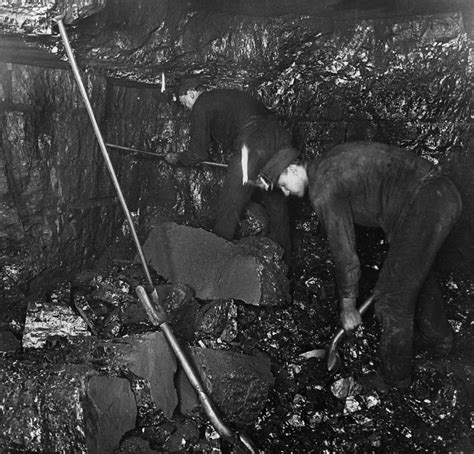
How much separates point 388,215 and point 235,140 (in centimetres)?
222

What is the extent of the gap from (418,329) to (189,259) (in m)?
2.20

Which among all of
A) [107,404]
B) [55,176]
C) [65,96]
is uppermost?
[65,96]

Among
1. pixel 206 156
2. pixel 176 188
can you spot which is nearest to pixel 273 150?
pixel 206 156

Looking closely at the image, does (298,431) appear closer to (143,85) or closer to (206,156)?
(206,156)

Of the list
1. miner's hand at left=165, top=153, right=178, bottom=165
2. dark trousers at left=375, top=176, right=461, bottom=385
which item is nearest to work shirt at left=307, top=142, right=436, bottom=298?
dark trousers at left=375, top=176, right=461, bottom=385

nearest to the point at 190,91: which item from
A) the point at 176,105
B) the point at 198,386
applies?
the point at 176,105

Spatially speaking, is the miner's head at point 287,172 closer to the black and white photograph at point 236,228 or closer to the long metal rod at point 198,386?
the black and white photograph at point 236,228

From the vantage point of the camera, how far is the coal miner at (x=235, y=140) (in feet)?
19.3

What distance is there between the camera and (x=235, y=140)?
20.1 ft

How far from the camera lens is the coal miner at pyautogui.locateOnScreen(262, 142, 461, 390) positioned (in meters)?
4.15

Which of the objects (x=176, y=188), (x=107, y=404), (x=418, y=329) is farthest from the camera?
(x=176, y=188)

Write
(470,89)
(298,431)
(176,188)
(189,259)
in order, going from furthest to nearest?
1. (176,188)
2. (470,89)
3. (189,259)
4. (298,431)

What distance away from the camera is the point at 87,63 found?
5.72 metres

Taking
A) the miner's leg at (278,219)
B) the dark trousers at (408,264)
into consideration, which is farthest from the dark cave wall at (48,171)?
the dark trousers at (408,264)
